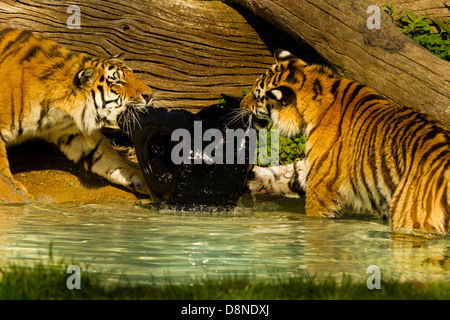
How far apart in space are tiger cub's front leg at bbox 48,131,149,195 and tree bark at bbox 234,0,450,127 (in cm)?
252

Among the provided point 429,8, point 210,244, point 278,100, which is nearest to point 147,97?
point 278,100

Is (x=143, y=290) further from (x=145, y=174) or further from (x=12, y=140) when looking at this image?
(x=12, y=140)

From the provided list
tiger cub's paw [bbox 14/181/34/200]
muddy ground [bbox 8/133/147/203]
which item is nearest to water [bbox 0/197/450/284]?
tiger cub's paw [bbox 14/181/34/200]

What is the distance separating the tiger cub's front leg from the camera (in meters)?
7.27

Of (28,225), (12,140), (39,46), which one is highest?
(39,46)

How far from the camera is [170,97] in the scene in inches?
330

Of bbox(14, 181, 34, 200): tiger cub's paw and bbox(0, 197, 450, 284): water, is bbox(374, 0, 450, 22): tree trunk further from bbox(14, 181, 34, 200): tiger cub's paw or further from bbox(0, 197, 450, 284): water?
bbox(14, 181, 34, 200): tiger cub's paw

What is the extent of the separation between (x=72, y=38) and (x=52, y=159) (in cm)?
147

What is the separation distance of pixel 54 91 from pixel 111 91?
567mm

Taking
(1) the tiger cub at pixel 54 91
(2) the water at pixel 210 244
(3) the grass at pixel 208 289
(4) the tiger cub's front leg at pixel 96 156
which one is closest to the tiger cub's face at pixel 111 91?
(1) the tiger cub at pixel 54 91

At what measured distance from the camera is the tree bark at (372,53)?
7086mm

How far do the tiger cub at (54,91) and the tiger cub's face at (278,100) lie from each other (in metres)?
1.07

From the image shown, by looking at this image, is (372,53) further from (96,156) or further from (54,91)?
(54,91)
